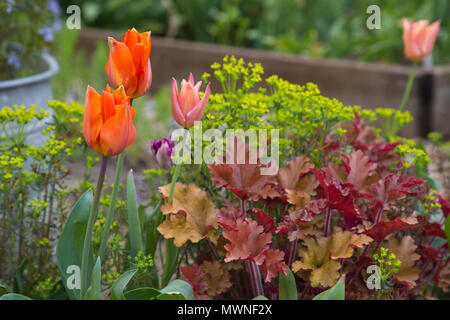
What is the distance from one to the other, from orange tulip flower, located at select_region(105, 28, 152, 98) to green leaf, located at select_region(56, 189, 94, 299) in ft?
1.08

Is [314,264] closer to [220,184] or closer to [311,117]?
[220,184]

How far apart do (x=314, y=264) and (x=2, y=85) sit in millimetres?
1099

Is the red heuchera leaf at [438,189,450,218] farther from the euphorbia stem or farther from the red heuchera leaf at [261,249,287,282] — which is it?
the euphorbia stem

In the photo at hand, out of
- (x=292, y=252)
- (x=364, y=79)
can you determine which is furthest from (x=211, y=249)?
(x=364, y=79)

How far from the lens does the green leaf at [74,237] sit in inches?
53.7

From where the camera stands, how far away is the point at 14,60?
2.21 metres

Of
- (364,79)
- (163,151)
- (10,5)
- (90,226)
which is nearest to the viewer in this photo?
(90,226)

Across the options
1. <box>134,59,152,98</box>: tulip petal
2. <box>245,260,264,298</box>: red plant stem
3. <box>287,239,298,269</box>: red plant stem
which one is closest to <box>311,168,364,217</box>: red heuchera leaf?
<box>287,239,298,269</box>: red plant stem

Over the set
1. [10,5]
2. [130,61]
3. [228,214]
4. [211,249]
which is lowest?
[211,249]

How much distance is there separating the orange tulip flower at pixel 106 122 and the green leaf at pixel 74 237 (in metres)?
0.34

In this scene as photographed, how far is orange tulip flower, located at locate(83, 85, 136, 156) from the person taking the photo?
40.6 inches

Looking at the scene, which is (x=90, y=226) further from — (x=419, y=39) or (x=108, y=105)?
(x=419, y=39)

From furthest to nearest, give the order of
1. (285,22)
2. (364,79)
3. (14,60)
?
(285,22) → (364,79) → (14,60)

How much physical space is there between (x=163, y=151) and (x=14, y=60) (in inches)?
40.7
